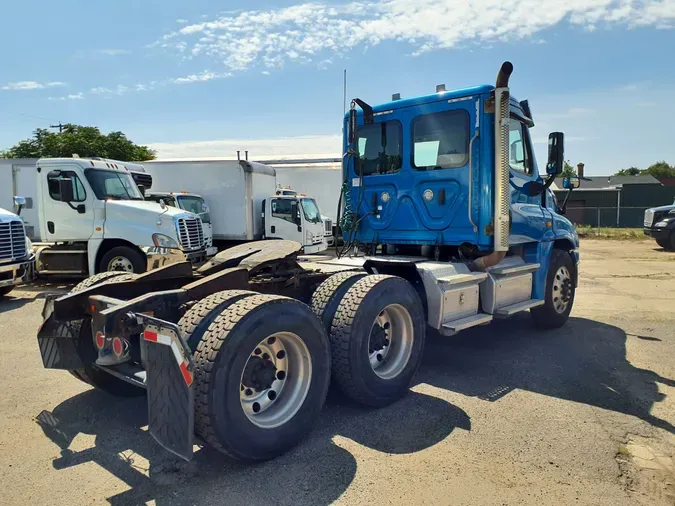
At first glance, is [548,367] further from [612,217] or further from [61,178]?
[612,217]

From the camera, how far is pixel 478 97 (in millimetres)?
5805

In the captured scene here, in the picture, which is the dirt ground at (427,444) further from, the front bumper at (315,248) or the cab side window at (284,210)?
the front bumper at (315,248)

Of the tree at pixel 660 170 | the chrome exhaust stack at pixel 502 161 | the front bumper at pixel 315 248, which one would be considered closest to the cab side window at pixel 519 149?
the chrome exhaust stack at pixel 502 161

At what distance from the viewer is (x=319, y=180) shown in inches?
787

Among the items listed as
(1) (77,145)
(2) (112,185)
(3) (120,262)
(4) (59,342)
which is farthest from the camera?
(1) (77,145)

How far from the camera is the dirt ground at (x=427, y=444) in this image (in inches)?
123

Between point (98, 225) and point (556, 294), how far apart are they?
916cm

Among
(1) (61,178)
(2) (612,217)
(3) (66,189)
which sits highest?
(1) (61,178)

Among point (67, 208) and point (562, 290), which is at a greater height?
point (67, 208)

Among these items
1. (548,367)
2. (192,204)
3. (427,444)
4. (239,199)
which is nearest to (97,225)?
(192,204)

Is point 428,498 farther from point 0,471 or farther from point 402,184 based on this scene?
point 402,184

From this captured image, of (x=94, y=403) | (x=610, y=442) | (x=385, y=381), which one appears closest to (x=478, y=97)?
(x=385, y=381)

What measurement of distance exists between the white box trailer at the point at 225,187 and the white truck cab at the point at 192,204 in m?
0.28

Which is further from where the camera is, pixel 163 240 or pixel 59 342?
pixel 163 240
